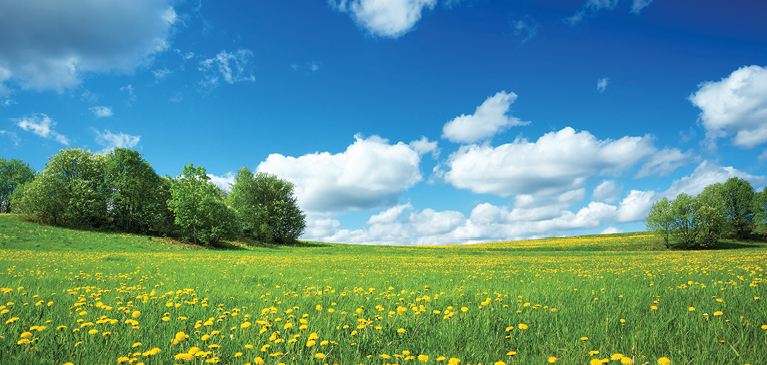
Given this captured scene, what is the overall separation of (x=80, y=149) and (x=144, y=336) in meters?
55.4

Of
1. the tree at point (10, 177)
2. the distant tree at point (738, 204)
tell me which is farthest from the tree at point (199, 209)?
the distant tree at point (738, 204)

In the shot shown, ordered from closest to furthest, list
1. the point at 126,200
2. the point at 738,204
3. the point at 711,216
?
the point at 126,200, the point at 711,216, the point at 738,204

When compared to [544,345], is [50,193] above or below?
above

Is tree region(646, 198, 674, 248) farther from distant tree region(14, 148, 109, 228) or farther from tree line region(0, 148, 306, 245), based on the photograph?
distant tree region(14, 148, 109, 228)

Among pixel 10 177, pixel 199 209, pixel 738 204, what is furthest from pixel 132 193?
pixel 738 204

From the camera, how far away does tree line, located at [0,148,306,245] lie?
39938 millimetres

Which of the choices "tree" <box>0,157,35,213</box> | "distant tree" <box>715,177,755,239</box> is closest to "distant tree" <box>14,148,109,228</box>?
"tree" <box>0,157,35,213</box>

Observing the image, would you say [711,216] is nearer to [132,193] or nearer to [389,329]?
[389,329]

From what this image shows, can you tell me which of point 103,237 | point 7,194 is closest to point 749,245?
point 103,237

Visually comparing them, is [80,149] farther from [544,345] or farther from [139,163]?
[544,345]

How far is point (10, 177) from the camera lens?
68750 mm

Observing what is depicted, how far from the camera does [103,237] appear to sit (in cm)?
3550

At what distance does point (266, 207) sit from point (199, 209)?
50.4 feet

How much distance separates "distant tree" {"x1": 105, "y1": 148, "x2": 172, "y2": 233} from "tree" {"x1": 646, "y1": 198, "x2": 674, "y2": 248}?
77901 mm
